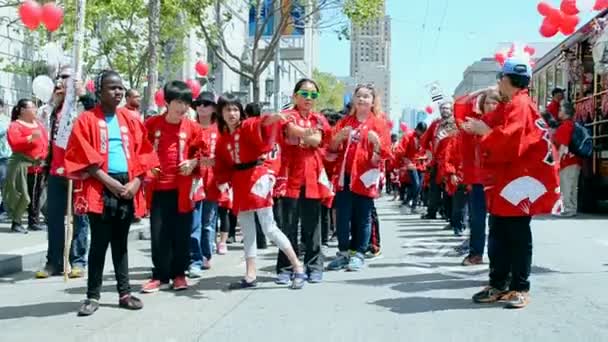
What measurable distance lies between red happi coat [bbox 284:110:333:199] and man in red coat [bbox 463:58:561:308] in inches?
63.1

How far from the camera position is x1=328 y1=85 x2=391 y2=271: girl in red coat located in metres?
7.40

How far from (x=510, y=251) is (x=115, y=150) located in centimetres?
307

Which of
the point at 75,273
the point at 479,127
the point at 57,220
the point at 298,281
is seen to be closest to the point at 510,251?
the point at 479,127

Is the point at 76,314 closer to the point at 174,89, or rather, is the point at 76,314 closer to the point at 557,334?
the point at 174,89

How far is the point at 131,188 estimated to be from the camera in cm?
555

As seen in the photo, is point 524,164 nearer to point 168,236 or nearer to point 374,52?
point 168,236

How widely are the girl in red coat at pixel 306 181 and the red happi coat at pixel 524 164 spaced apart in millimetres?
1698

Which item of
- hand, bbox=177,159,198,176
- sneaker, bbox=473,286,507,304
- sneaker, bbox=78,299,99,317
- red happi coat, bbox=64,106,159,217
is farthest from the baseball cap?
sneaker, bbox=473,286,507,304

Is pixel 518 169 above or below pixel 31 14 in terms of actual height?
below

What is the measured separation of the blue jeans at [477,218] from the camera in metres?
7.79

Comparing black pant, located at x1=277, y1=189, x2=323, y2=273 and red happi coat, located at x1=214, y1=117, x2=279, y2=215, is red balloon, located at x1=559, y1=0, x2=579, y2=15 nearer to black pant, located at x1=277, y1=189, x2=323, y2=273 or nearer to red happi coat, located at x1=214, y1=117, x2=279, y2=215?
black pant, located at x1=277, y1=189, x2=323, y2=273

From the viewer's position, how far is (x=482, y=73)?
1719 inches

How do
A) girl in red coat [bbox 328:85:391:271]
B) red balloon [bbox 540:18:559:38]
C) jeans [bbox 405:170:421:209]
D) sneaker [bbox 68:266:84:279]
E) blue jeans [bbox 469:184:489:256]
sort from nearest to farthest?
sneaker [bbox 68:266:84:279], girl in red coat [bbox 328:85:391:271], blue jeans [bbox 469:184:489:256], red balloon [bbox 540:18:559:38], jeans [bbox 405:170:421:209]

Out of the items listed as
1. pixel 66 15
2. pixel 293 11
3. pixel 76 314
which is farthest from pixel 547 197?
pixel 66 15
